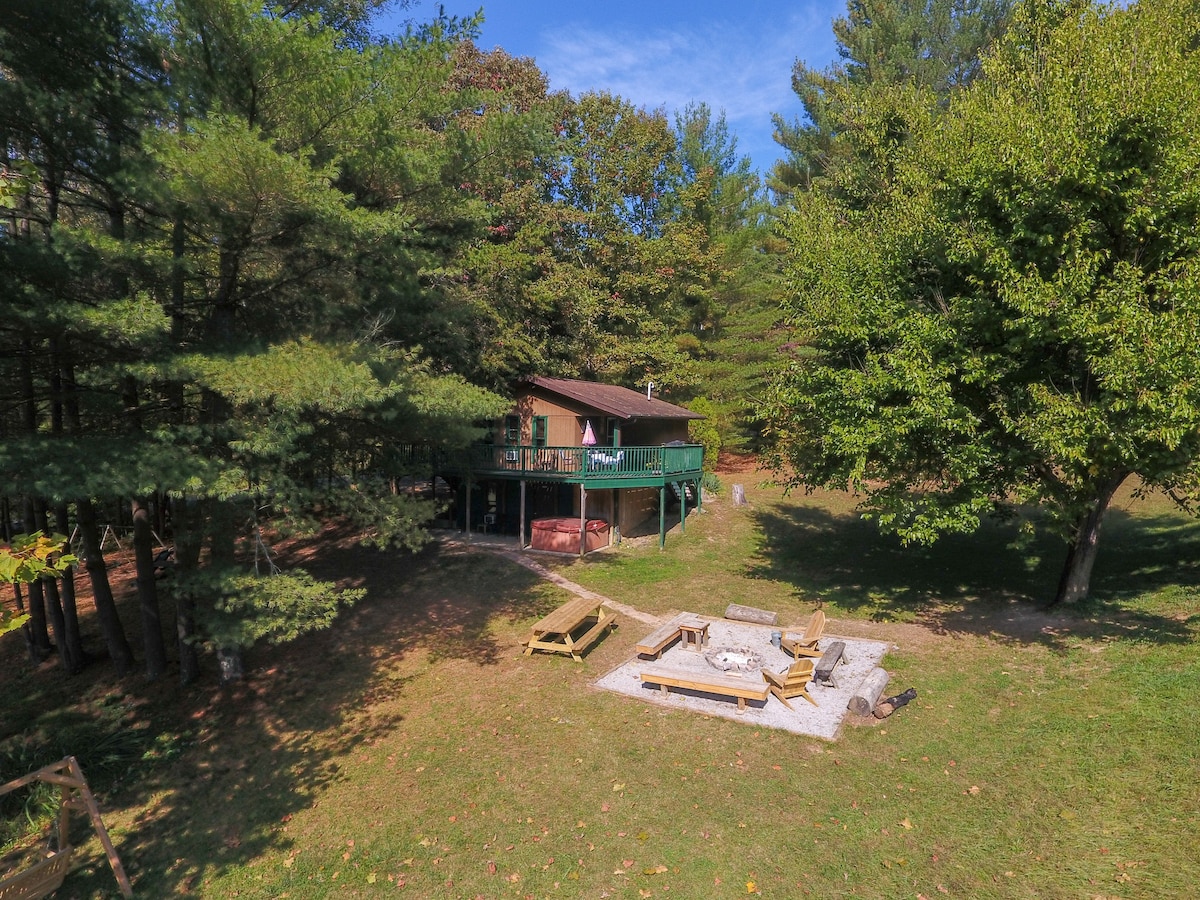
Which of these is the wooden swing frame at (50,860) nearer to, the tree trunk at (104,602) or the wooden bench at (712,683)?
the tree trunk at (104,602)

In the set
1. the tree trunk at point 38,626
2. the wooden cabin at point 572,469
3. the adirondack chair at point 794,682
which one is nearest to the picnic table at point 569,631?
the adirondack chair at point 794,682

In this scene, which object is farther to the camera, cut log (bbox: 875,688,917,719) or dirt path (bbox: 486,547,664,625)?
dirt path (bbox: 486,547,664,625)

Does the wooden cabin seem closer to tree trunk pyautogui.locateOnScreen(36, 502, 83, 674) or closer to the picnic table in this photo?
the picnic table

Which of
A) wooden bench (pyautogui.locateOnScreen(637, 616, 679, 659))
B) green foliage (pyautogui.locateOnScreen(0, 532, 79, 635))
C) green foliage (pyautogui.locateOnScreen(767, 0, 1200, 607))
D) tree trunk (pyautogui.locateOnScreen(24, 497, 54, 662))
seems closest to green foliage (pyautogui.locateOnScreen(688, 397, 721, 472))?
green foliage (pyautogui.locateOnScreen(767, 0, 1200, 607))

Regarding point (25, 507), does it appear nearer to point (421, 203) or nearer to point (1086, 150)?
point (421, 203)

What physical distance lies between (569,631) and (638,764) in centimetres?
430

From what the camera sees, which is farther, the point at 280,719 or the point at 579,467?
the point at 579,467

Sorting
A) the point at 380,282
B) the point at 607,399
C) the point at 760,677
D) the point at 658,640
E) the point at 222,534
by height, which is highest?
the point at 380,282

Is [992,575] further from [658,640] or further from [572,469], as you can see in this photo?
[572,469]

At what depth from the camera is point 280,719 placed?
11.2 metres

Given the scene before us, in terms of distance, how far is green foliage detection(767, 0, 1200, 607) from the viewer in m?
9.47

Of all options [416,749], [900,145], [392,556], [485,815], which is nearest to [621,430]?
[392,556]

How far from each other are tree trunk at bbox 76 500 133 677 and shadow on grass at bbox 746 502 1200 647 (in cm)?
1517

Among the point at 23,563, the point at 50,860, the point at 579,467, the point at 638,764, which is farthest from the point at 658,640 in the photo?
the point at 23,563
